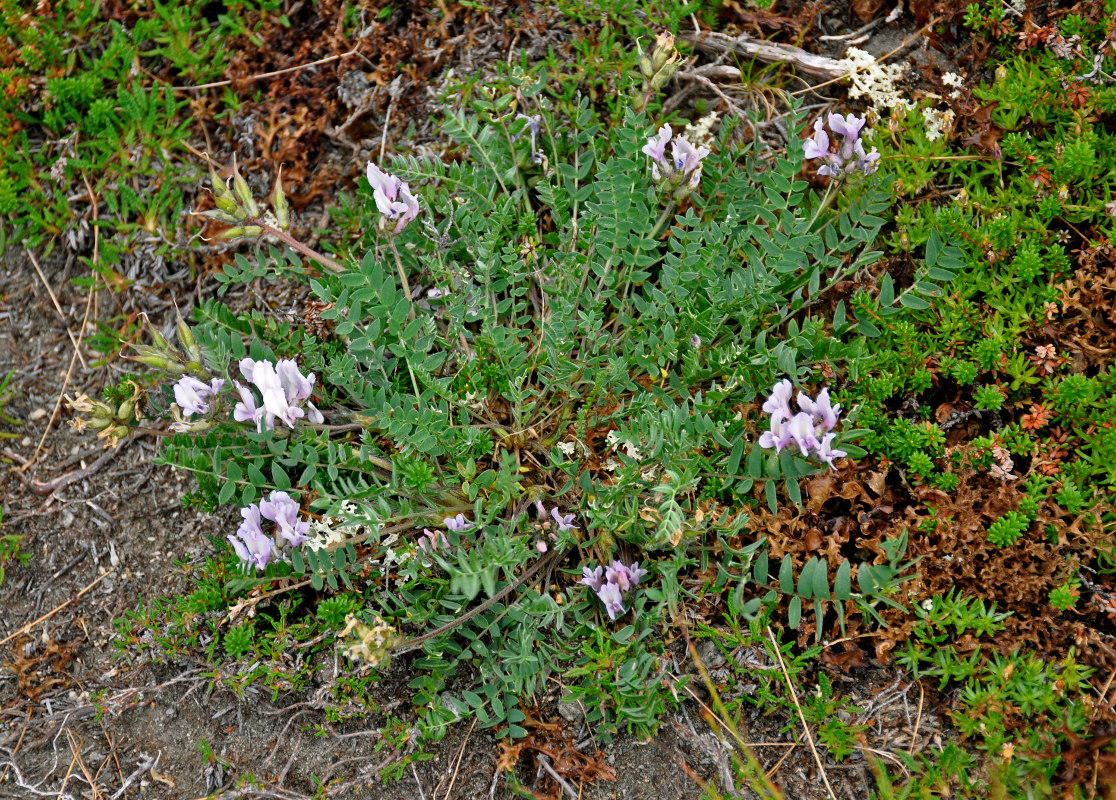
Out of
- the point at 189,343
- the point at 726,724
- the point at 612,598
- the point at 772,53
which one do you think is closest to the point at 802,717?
the point at 726,724

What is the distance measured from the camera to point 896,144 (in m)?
3.62

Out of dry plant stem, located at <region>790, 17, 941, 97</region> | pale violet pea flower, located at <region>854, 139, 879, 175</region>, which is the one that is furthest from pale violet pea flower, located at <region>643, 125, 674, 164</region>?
dry plant stem, located at <region>790, 17, 941, 97</region>

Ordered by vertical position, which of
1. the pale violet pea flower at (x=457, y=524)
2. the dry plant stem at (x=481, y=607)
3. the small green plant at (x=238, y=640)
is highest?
the pale violet pea flower at (x=457, y=524)

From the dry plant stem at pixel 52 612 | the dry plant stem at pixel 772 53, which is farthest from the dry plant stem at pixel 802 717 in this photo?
the dry plant stem at pixel 52 612

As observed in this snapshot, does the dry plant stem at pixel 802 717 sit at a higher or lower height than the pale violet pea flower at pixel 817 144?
lower

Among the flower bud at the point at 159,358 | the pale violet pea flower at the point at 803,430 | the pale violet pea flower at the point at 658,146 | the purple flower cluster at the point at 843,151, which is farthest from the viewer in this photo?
the pale violet pea flower at the point at 658,146

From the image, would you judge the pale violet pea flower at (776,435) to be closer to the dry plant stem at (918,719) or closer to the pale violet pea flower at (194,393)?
→ the dry plant stem at (918,719)

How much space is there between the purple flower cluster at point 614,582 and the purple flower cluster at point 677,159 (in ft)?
4.88

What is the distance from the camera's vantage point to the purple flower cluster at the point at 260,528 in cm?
285

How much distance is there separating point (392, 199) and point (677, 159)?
1.10 metres

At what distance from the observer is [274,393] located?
279 centimetres

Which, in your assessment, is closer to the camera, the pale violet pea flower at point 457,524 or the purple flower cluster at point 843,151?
the pale violet pea flower at point 457,524

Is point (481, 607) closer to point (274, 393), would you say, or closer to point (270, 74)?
point (274, 393)

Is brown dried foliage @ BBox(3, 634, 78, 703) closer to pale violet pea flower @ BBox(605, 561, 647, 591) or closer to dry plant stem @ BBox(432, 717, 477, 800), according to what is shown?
dry plant stem @ BBox(432, 717, 477, 800)
